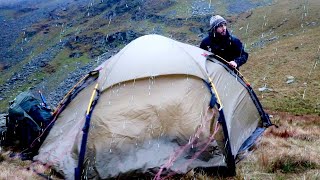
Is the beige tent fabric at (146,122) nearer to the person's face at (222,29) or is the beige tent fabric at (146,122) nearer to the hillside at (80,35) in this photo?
the person's face at (222,29)

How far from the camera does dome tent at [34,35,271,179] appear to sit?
634cm

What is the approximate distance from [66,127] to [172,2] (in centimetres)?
6036

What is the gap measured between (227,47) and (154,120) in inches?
138

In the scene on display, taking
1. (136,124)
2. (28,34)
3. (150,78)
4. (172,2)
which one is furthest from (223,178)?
(28,34)

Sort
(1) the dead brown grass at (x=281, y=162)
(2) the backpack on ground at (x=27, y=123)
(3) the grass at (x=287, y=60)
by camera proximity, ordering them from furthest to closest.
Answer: (3) the grass at (x=287, y=60), (2) the backpack on ground at (x=27, y=123), (1) the dead brown grass at (x=281, y=162)

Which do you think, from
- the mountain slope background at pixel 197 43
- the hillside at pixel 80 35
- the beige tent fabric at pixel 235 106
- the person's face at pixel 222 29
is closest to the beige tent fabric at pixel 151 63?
the beige tent fabric at pixel 235 106

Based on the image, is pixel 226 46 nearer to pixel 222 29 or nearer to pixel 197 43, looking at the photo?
pixel 222 29

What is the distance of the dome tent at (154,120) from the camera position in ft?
20.8

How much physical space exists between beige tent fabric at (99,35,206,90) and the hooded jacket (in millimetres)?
1609

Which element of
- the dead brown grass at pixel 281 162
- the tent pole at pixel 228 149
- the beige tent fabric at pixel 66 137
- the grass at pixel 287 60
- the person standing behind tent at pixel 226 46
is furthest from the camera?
the grass at pixel 287 60

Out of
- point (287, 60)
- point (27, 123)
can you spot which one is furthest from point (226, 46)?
point (287, 60)

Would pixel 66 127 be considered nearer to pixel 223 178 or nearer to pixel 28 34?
pixel 223 178

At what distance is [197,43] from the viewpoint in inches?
1715

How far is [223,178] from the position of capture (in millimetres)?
6074
